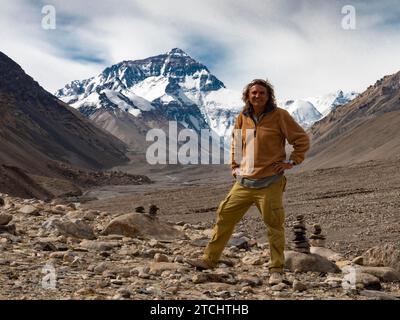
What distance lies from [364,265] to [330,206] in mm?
15962

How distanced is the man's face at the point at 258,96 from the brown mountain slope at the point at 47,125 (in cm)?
10893

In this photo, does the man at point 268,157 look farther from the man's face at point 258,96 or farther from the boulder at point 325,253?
the boulder at point 325,253

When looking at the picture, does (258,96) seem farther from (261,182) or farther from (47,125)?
(47,125)

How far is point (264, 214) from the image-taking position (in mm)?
6887

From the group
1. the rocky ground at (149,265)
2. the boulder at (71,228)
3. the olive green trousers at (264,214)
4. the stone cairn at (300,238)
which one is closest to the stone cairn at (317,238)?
the rocky ground at (149,265)

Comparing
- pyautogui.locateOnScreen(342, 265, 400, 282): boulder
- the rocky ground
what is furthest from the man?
pyautogui.locateOnScreen(342, 265, 400, 282): boulder

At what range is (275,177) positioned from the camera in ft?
22.7

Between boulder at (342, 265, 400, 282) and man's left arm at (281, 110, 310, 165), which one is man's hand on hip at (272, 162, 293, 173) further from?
boulder at (342, 265, 400, 282)

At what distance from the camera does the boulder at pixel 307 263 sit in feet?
25.9

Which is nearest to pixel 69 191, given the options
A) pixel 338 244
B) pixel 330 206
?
pixel 330 206

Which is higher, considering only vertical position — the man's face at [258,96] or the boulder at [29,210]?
the man's face at [258,96]

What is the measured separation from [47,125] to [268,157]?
484ft

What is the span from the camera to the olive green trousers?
22.5 feet
